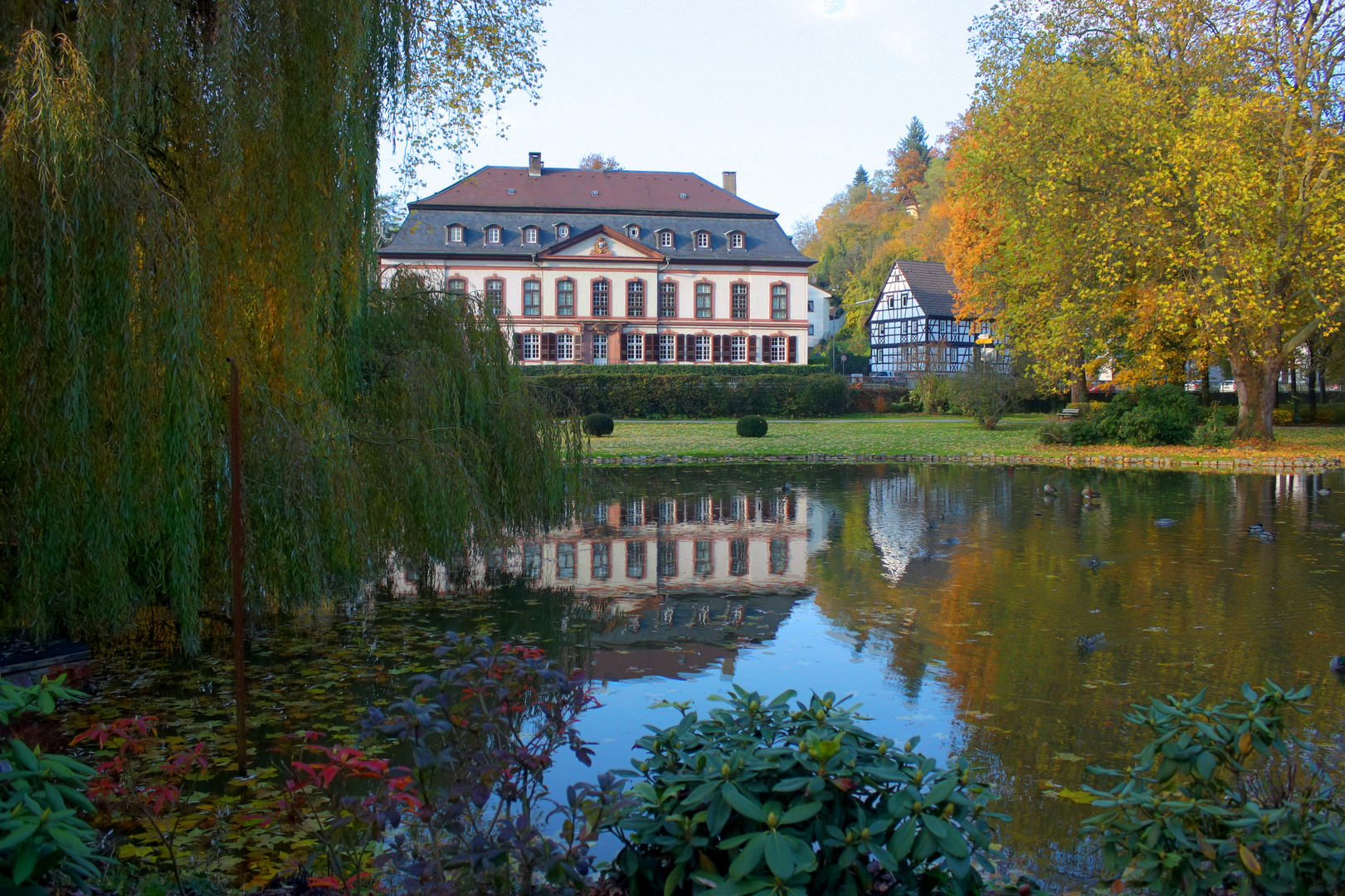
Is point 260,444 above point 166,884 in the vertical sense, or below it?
above

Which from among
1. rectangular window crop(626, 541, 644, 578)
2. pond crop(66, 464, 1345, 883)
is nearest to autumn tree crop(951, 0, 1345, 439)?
pond crop(66, 464, 1345, 883)

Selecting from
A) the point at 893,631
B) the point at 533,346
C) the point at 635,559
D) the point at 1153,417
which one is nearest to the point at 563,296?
the point at 533,346

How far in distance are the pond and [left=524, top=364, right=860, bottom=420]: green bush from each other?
29.3m

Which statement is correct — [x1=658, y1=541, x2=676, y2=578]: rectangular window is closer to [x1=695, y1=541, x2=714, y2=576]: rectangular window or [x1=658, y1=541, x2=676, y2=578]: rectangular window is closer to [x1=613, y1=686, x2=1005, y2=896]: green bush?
[x1=695, y1=541, x2=714, y2=576]: rectangular window

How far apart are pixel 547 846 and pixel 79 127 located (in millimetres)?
4662

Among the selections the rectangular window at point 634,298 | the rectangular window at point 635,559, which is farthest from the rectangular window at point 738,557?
the rectangular window at point 634,298

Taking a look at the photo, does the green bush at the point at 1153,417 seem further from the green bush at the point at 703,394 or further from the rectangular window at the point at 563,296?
the rectangular window at the point at 563,296

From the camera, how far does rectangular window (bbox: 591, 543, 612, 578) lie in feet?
33.0

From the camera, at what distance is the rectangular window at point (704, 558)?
1012 cm

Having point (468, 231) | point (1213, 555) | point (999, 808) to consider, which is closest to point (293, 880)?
point (999, 808)

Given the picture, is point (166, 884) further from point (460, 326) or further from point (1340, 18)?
point (1340, 18)

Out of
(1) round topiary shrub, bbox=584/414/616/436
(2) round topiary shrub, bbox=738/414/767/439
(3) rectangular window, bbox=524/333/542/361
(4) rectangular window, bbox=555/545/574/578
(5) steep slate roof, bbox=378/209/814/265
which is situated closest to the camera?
(4) rectangular window, bbox=555/545/574/578

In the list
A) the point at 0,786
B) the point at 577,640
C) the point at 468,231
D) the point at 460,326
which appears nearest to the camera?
the point at 0,786

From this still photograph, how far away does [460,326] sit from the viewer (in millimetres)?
8984
